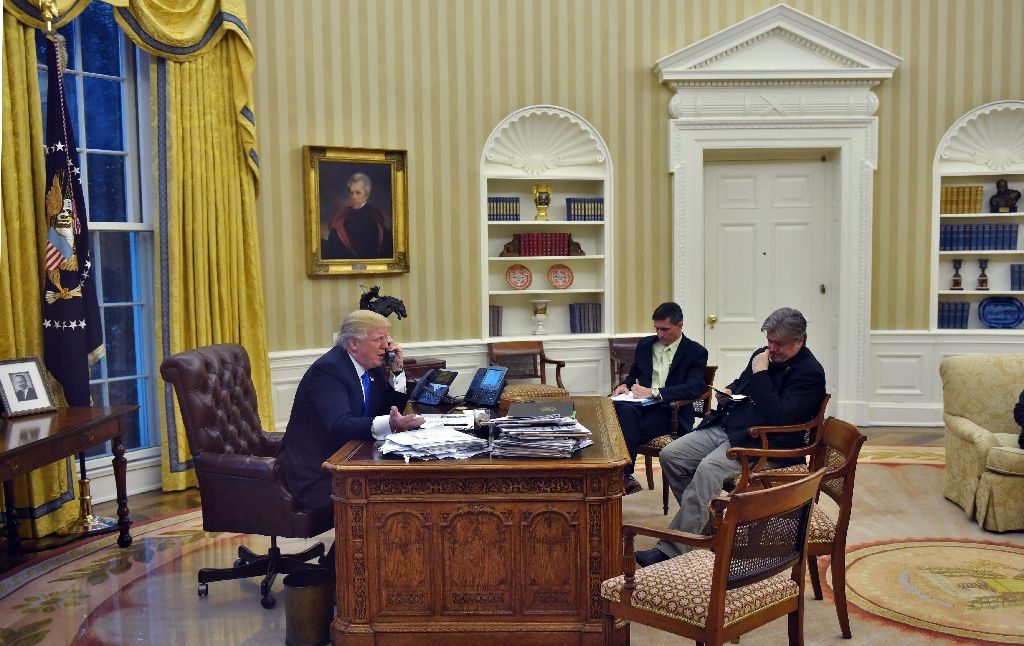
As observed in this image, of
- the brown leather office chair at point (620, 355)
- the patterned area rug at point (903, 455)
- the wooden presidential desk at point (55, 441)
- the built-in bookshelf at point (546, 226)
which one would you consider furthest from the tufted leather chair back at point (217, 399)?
the patterned area rug at point (903, 455)

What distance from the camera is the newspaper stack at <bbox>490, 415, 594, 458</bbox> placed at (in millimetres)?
3342

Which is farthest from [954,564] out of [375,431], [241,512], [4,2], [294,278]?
[4,2]

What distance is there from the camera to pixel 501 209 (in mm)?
7523

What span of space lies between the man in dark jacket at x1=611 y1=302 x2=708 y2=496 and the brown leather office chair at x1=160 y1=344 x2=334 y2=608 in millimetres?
1866

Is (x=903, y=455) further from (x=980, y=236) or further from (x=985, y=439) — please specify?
(x=980, y=236)

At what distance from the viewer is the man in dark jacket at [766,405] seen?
4.18 meters

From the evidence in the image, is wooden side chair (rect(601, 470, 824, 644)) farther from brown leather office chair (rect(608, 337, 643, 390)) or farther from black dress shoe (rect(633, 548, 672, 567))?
brown leather office chair (rect(608, 337, 643, 390))

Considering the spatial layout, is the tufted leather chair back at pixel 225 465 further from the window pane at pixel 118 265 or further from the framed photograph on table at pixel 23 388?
the window pane at pixel 118 265

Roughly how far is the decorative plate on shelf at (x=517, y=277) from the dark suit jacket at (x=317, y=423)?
12.8 ft

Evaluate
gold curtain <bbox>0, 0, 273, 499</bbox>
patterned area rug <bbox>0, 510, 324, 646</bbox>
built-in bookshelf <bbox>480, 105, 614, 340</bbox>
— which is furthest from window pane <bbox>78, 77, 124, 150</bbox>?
built-in bookshelf <bbox>480, 105, 614, 340</bbox>

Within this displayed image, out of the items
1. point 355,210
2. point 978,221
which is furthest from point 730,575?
point 978,221

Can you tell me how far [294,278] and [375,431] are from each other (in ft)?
11.2

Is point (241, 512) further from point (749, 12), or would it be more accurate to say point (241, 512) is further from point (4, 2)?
point (749, 12)

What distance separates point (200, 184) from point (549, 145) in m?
2.89
